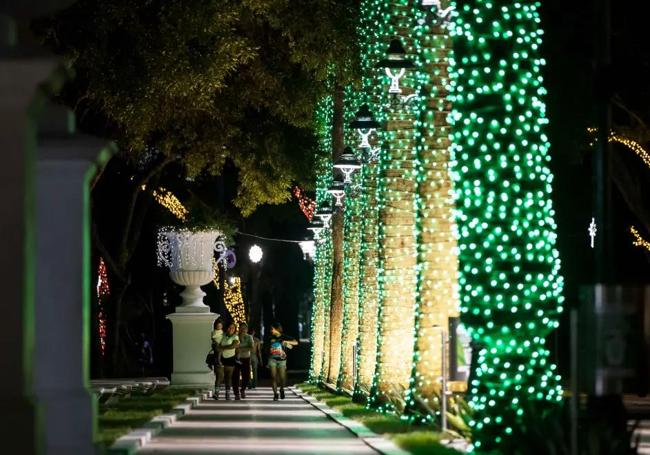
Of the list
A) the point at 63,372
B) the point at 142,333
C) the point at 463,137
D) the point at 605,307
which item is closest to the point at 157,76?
the point at 463,137

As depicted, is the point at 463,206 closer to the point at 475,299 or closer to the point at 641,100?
the point at 475,299

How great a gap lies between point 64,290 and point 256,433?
364 inches

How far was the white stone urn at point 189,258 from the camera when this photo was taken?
5372 centimetres

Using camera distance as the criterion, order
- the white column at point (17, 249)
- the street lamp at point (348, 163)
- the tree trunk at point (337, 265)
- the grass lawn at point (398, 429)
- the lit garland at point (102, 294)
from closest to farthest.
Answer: the white column at point (17, 249), the grass lawn at point (398, 429), the street lamp at point (348, 163), the tree trunk at point (337, 265), the lit garland at point (102, 294)

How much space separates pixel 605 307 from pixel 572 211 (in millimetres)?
52999

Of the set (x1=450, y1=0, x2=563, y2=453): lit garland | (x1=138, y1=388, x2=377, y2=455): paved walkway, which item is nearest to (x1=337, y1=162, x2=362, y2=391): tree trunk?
(x1=138, y1=388, x2=377, y2=455): paved walkway

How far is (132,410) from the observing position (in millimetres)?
35281

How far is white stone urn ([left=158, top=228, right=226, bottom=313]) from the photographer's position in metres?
53.7

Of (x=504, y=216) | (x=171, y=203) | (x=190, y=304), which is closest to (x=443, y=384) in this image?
(x=504, y=216)

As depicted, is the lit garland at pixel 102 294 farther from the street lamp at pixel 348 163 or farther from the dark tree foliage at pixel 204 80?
the street lamp at pixel 348 163

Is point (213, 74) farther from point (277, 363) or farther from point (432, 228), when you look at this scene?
point (432, 228)

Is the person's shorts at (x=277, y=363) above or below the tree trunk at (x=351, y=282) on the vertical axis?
below

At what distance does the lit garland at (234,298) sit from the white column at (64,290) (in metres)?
55.7

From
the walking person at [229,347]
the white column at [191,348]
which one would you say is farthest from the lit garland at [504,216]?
the white column at [191,348]
